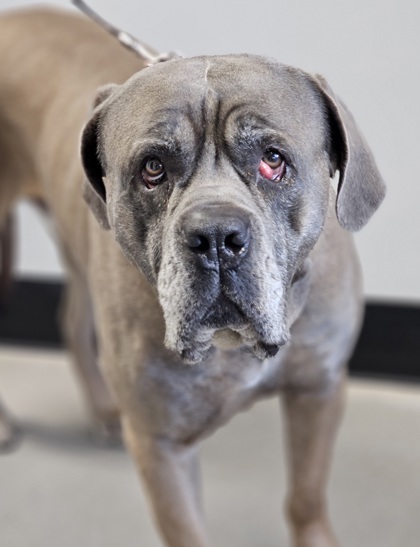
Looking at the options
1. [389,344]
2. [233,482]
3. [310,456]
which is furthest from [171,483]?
[389,344]

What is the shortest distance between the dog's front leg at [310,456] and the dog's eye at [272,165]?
55 centimetres

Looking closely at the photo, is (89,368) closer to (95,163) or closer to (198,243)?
(95,163)

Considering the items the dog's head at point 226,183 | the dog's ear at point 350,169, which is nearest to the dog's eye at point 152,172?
the dog's head at point 226,183

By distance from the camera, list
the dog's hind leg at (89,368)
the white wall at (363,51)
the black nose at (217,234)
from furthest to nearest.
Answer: the dog's hind leg at (89,368) < the white wall at (363,51) < the black nose at (217,234)

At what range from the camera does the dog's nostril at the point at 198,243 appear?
3.65ft

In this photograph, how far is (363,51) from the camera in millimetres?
2002

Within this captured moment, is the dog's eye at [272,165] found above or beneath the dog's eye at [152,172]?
above

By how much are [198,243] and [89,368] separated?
112 centimetres

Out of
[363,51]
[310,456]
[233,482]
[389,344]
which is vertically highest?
[363,51]

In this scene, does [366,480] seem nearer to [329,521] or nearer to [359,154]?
[329,521]

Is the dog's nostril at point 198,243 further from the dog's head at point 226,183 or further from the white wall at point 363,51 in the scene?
→ the white wall at point 363,51

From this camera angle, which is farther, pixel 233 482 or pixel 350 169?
pixel 233 482

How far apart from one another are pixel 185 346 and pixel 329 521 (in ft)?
2.41

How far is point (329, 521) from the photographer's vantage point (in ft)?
5.86
